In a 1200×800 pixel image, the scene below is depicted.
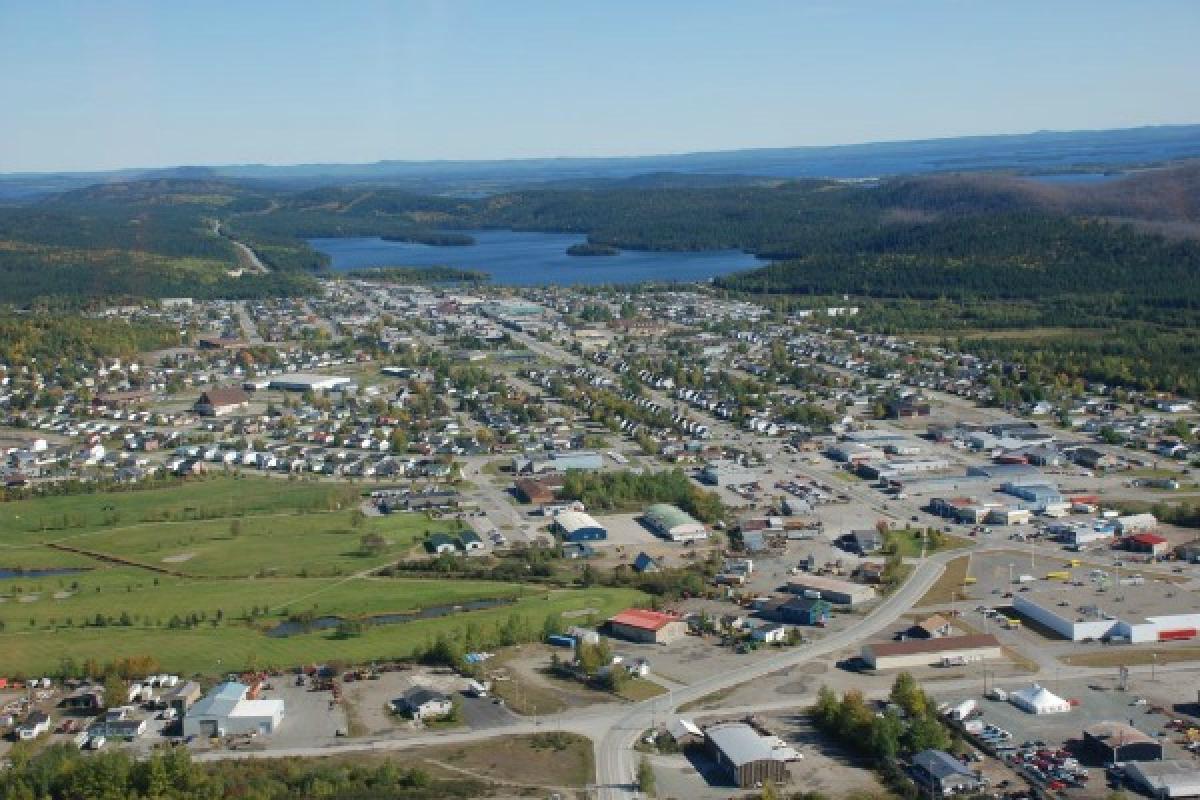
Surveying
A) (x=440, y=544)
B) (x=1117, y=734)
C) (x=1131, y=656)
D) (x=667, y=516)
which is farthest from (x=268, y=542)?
(x=1117, y=734)

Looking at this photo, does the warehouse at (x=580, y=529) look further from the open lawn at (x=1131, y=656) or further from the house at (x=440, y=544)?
the open lawn at (x=1131, y=656)

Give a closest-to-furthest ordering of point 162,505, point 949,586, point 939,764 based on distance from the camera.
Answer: point 939,764
point 949,586
point 162,505

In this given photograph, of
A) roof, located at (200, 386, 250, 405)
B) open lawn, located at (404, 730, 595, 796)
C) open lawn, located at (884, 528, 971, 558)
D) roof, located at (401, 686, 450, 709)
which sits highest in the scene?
roof, located at (200, 386, 250, 405)

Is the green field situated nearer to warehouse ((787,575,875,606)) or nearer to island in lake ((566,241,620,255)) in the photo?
warehouse ((787,575,875,606))

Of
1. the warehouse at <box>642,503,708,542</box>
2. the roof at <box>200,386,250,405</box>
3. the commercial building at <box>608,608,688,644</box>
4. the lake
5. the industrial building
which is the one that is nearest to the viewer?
the industrial building

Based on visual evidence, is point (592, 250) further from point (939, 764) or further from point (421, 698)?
point (939, 764)

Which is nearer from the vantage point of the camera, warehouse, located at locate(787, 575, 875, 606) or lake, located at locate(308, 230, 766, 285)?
warehouse, located at locate(787, 575, 875, 606)

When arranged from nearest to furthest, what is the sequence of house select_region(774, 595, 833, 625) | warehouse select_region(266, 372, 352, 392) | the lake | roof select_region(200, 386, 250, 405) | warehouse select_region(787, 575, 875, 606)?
house select_region(774, 595, 833, 625)
warehouse select_region(787, 575, 875, 606)
roof select_region(200, 386, 250, 405)
warehouse select_region(266, 372, 352, 392)
the lake

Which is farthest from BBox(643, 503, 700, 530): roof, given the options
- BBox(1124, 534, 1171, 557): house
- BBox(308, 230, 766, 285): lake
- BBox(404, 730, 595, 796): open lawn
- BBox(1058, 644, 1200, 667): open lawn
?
BBox(308, 230, 766, 285): lake
